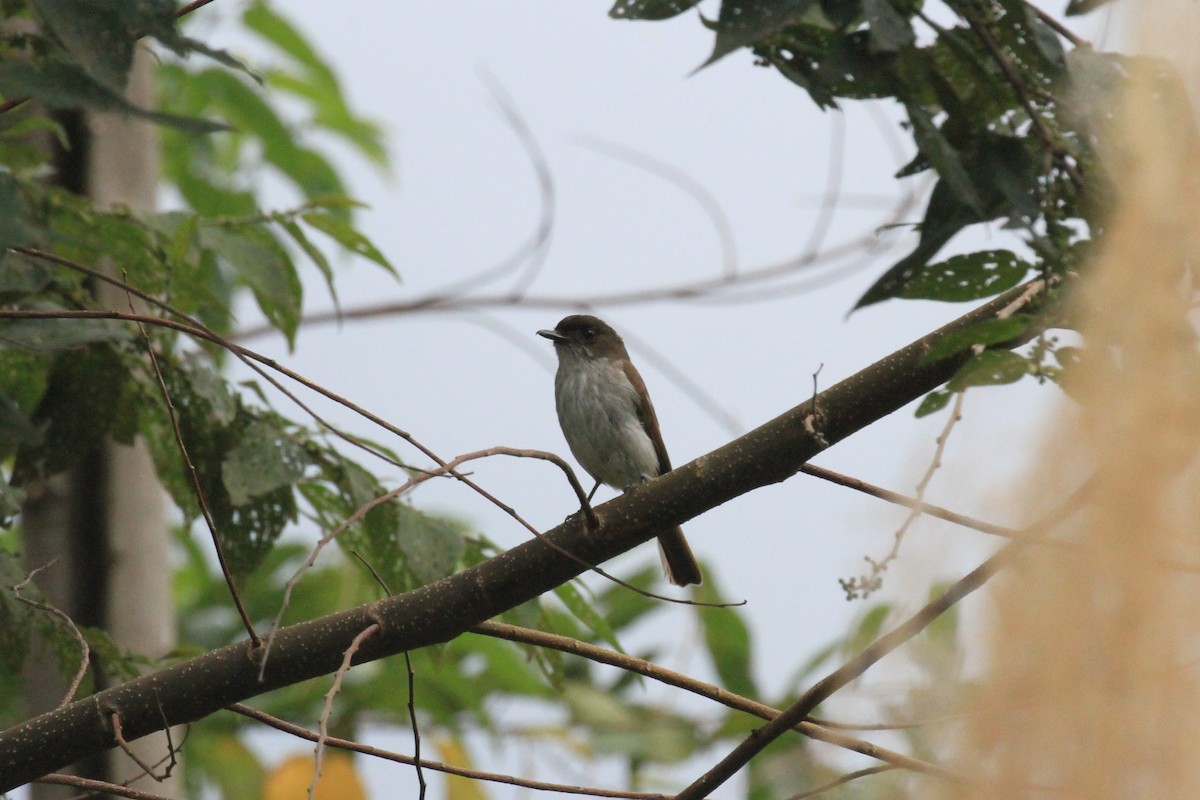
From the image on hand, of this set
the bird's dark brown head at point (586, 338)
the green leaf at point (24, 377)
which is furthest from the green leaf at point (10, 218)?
the bird's dark brown head at point (586, 338)

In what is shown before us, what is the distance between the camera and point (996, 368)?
4.87 ft

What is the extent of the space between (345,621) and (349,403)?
44 cm

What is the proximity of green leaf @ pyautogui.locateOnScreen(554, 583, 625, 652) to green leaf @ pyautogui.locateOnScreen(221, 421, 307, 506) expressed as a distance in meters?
0.63

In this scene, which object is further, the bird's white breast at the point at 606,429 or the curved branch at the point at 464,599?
the bird's white breast at the point at 606,429

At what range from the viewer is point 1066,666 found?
0.78m

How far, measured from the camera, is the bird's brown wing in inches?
212

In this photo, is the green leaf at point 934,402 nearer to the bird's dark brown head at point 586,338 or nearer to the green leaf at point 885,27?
the green leaf at point 885,27

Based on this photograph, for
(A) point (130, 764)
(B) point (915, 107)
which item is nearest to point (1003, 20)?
(B) point (915, 107)

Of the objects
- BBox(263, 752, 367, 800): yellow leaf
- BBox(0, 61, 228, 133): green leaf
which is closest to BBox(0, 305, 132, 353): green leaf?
BBox(0, 61, 228, 133): green leaf

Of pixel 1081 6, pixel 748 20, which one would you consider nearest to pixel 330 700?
pixel 748 20

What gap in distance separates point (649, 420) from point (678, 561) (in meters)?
0.58

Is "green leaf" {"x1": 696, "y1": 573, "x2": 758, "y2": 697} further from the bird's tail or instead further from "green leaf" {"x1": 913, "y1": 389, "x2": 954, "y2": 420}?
"green leaf" {"x1": 913, "y1": 389, "x2": 954, "y2": 420}

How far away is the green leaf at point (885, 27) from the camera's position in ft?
5.53

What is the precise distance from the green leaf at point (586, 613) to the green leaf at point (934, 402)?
3.99 ft
